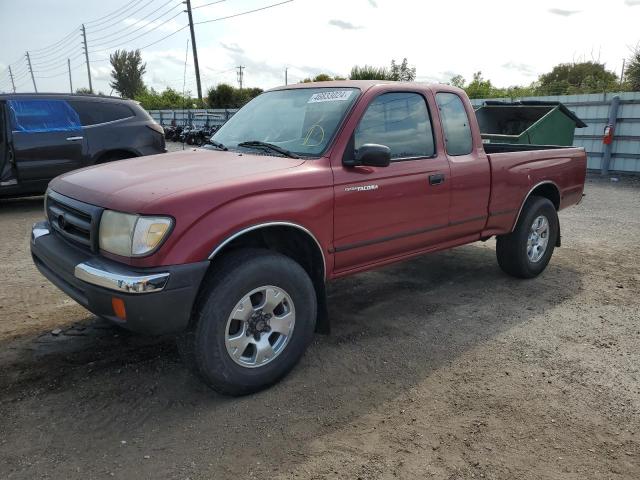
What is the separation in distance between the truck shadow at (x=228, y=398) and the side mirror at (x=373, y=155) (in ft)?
4.41

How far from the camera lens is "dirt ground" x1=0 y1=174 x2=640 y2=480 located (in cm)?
257

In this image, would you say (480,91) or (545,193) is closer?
(545,193)

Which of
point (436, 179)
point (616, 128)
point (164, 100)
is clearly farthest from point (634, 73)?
point (164, 100)

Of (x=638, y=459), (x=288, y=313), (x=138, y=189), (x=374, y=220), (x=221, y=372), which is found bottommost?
(x=638, y=459)

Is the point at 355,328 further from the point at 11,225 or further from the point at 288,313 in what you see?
the point at 11,225

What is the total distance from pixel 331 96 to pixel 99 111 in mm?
6287

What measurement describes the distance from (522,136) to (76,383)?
8.12 meters

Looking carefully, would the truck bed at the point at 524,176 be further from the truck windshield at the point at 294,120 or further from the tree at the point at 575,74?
the tree at the point at 575,74

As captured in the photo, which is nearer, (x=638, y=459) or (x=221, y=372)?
(x=638, y=459)

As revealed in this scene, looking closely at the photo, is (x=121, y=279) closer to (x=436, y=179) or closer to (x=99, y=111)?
(x=436, y=179)

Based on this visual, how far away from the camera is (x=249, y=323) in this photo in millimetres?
3092

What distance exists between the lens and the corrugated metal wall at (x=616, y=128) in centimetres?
1215

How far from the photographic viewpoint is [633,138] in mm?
12211

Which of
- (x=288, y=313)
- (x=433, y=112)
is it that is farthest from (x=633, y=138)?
(x=288, y=313)
